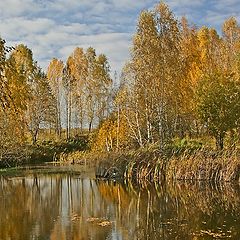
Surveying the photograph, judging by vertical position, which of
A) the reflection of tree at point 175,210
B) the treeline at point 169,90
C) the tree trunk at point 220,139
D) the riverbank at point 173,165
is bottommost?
the reflection of tree at point 175,210

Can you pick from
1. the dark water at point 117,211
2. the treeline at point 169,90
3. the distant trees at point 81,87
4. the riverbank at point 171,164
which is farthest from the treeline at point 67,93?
the dark water at point 117,211

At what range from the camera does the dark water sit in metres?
10.1

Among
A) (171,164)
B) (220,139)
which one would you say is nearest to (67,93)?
(220,139)

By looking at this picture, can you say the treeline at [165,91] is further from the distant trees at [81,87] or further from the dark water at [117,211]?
the dark water at [117,211]

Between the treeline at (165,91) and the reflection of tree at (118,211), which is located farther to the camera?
the treeline at (165,91)

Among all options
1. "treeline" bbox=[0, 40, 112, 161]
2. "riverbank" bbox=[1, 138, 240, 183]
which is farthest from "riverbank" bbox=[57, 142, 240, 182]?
"treeline" bbox=[0, 40, 112, 161]

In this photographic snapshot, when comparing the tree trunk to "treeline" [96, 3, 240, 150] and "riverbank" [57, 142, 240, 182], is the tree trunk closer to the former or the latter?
"treeline" [96, 3, 240, 150]

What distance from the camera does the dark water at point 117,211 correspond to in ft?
33.3

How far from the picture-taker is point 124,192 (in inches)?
702

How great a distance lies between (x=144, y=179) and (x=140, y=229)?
10542 mm

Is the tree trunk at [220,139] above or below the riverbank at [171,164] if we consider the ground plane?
above

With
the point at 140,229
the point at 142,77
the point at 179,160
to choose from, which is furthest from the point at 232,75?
the point at 140,229

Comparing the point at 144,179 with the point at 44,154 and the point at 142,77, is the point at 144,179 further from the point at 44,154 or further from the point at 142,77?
the point at 44,154

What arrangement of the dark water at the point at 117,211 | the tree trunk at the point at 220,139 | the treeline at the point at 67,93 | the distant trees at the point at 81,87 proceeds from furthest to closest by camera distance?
the distant trees at the point at 81,87 < the treeline at the point at 67,93 < the tree trunk at the point at 220,139 < the dark water at the point at 117,211
